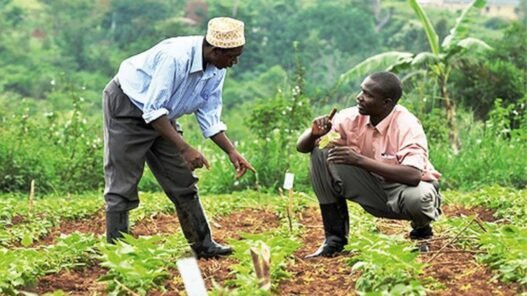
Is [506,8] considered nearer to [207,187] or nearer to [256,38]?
[256,38]

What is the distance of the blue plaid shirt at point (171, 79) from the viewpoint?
17.8 ft

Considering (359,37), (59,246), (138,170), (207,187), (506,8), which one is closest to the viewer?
(59,246)

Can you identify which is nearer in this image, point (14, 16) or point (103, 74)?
point (103, 74)

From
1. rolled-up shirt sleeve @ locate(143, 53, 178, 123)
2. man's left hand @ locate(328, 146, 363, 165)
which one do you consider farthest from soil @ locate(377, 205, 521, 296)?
rolled-up shirt sleeve @ locate(143, 53, 178, 123)

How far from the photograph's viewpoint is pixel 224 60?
547 cm

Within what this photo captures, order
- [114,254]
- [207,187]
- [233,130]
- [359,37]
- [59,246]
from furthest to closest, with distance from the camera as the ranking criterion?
1. [359,37]
2. [233,130]
3. [207,187]
4. [59,246]
5. [114,254]

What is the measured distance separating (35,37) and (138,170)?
3810 centimetres

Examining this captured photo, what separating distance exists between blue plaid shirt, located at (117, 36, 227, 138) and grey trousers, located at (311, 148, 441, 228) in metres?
0.74

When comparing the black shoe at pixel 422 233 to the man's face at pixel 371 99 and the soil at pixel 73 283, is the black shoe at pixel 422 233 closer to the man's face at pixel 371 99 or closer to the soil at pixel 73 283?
the man's face at pixel 371 99

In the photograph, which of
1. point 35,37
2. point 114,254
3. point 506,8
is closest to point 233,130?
point 35,37

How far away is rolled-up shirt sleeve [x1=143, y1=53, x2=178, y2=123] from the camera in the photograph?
5418 mm

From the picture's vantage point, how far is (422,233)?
589 centimetres

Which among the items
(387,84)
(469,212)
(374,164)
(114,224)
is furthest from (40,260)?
(469,212)

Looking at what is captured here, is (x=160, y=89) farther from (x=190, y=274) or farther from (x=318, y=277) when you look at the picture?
(x=190, y=274)
